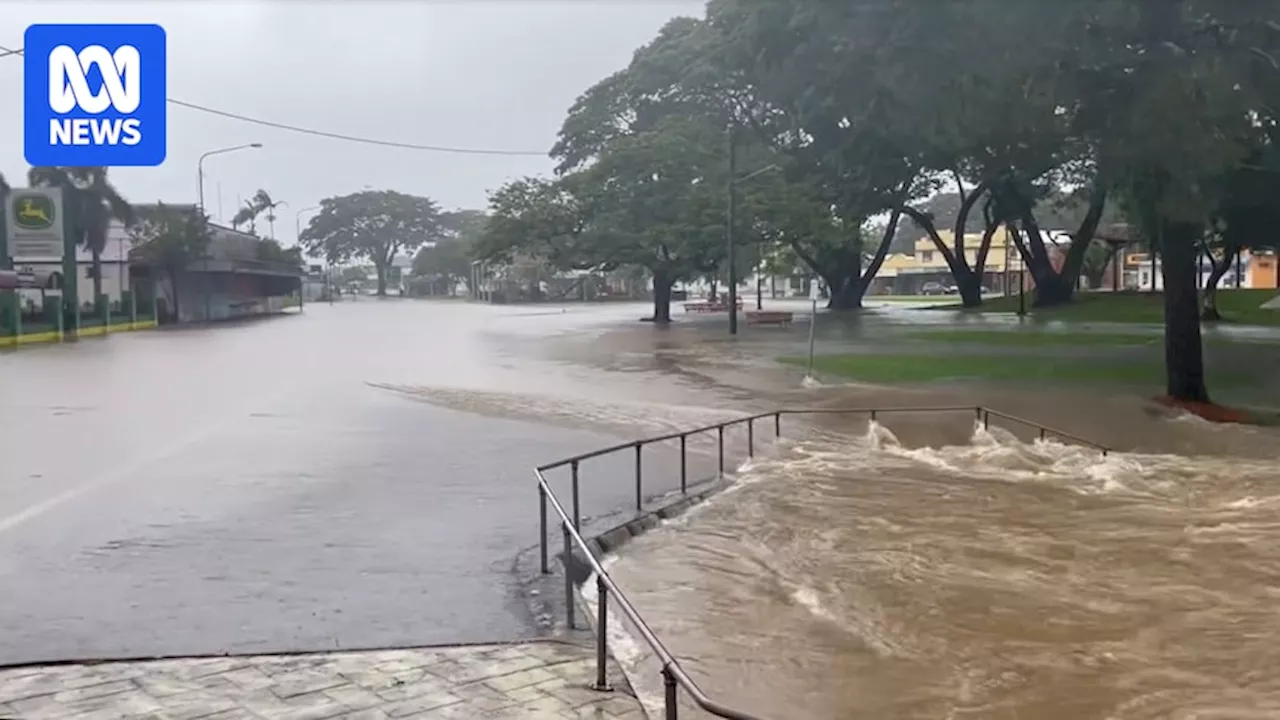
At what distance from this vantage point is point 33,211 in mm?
45875

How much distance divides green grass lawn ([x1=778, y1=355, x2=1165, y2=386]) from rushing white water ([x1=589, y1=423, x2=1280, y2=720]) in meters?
10.5

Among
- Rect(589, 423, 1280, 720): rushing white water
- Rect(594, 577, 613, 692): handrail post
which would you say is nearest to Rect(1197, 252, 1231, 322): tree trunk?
Rect(589, 423, 1280, 720): rushing white water

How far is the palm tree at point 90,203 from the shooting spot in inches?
1914

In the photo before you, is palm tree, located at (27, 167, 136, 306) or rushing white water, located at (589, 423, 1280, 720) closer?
rushing white water, located at (589, 423, 1280, 720)

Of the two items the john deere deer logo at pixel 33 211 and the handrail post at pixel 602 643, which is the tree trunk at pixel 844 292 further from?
the handrail post at pixel 602 643

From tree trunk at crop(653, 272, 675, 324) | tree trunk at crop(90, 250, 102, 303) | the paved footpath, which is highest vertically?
tree trunk at crop(90, 250, 102, 303)

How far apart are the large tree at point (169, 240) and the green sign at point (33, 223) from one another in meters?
10.2

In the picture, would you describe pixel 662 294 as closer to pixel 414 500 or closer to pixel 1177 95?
pixel 1177 95

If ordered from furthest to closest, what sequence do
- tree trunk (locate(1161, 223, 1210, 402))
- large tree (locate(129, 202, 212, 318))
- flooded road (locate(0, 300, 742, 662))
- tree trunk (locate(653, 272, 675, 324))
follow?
large tree (locate(129, 202, 212, 318)) → tree trunk (locate(653, 272, 675, 324)) → tree trunk (locate(1161, 223, 1210, 402)) → flooded road (locate(0, 300, 742, 662))

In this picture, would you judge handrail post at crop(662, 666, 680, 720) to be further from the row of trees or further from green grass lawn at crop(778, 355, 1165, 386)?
green grass lawn at crop(778, 355, 1165, 386)

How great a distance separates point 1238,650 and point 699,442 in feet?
29.4

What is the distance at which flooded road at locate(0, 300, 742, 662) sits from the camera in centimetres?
728

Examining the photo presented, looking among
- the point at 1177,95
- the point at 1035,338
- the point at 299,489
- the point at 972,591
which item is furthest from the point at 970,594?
the point at 1035,338

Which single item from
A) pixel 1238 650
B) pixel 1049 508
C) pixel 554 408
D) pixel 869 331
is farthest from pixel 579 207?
pixel 1238 650
